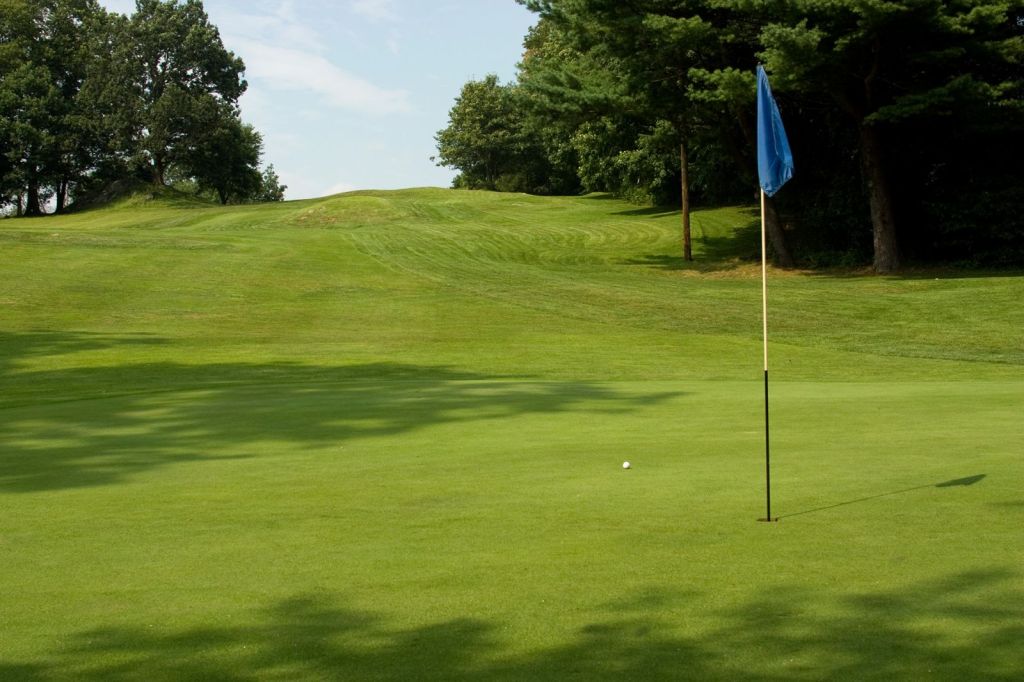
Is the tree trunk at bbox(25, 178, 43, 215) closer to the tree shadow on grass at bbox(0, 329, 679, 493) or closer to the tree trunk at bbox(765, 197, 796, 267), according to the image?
the tree trunk at bbox(765, 197, 796, 267)

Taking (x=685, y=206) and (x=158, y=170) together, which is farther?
(x=158, y=170)

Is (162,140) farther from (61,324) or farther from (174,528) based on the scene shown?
(174,528)

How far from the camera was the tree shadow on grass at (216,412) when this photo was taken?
973cm

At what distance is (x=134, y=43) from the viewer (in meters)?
74.7

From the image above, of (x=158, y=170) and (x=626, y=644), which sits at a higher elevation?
(x=158, y=170)

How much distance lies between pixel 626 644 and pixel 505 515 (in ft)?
8.05

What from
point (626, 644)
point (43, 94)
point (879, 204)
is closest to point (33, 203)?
point (43, 94)

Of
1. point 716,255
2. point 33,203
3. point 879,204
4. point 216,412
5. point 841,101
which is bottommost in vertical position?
point 216,412

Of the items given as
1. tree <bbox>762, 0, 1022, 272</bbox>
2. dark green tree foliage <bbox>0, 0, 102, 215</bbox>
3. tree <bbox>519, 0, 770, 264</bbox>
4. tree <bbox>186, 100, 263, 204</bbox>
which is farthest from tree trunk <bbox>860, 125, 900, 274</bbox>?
dark green tree foliage <bbox>0, 0, 102, 215</bbox>

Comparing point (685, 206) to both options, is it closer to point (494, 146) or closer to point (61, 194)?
point (494, 146)

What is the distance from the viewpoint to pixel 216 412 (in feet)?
41.9

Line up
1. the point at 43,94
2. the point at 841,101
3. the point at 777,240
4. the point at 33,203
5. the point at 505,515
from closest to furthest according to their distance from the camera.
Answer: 1. the point at 505,515
2. the point at 841,101
3. the point at 777,240
4. the point at 43,94
5. the point at 33,203

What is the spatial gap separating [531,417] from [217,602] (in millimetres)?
6986

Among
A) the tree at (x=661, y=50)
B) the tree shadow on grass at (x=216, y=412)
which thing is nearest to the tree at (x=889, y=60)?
the tree at (x=661, y=50)
